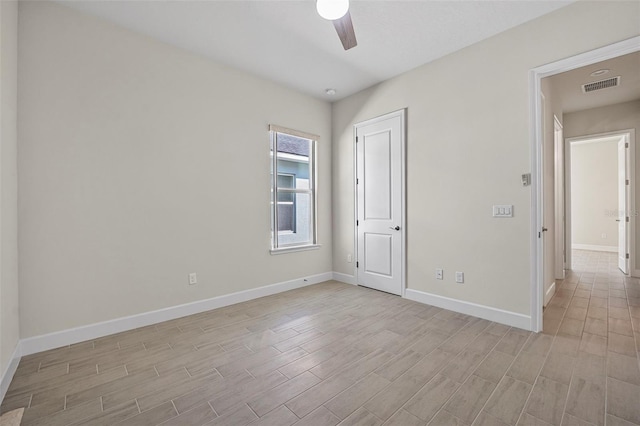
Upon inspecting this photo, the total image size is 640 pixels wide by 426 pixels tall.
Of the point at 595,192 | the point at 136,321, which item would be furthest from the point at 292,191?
the point at 595,192

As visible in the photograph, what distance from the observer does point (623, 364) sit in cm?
209

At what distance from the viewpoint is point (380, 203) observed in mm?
4035

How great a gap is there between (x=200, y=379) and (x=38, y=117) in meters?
2.49

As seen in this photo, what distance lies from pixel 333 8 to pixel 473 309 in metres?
3.10

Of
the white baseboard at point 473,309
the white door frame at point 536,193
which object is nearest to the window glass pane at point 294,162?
the white baseboard at point 473,309

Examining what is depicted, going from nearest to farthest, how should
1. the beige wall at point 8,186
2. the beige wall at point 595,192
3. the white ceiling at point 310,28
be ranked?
the beige wall at point 8,186, the white ceiling at point 310,28, the beige wall at point 595,192

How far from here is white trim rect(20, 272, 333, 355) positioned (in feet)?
7.79

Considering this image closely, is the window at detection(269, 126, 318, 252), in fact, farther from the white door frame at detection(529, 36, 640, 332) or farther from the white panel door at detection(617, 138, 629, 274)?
the white panel door at detection(617, 138, 629, 274)

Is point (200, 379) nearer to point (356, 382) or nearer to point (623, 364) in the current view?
point (356, 382)

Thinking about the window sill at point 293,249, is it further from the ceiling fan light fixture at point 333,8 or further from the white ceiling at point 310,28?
the ceiling fan light fixture at point 333,8

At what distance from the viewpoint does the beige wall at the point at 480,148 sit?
2574mm

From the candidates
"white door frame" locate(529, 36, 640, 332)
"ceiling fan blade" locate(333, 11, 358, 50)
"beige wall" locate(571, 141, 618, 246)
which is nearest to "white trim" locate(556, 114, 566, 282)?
"white door frame" locate(529, 36, 640, 332)

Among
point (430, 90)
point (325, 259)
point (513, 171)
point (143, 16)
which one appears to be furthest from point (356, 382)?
point (143, 16)

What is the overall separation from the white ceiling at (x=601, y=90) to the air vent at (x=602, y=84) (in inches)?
1.9
